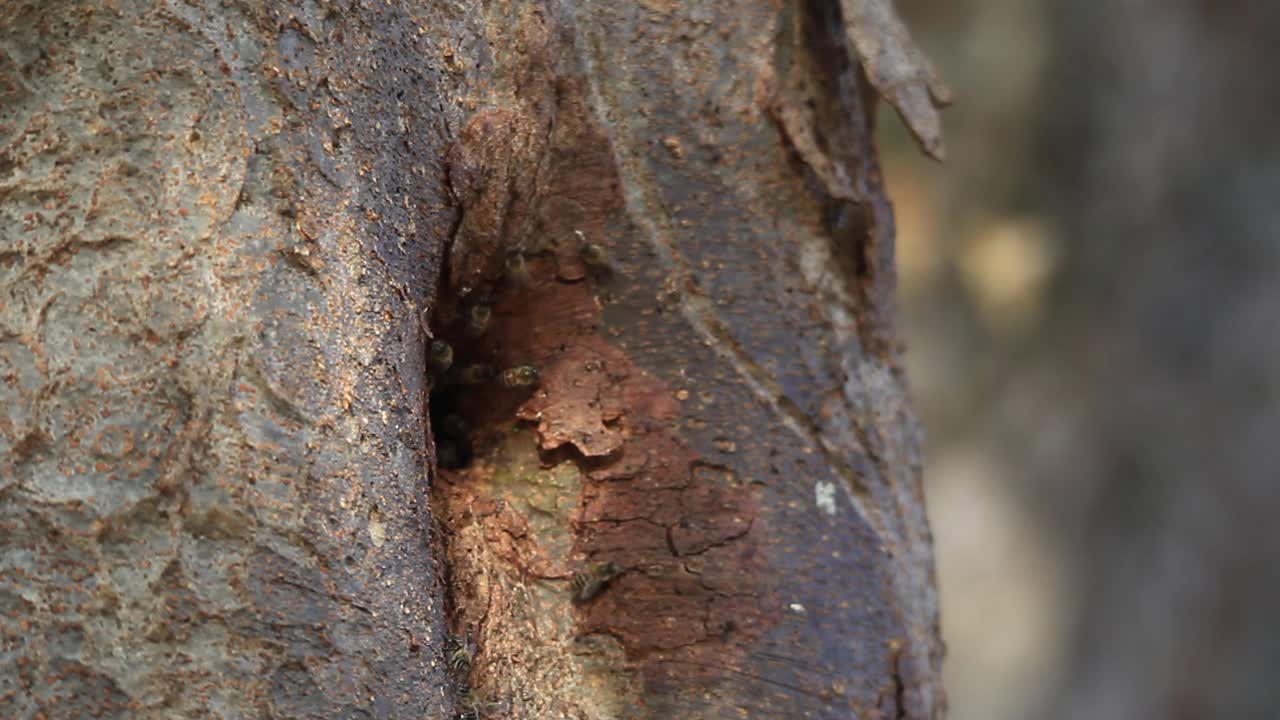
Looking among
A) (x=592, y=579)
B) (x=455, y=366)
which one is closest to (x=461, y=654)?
(x=592, y=579)

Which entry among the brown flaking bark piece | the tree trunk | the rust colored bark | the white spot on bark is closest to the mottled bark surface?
the tree trunk

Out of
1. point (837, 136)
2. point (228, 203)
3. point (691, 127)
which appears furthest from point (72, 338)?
point (837, 136)

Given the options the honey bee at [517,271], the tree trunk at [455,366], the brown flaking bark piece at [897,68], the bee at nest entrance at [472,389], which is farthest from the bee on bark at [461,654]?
the brown flaking bark piece at [897,68]

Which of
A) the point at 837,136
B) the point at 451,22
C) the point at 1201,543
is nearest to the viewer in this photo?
the point at 451,22

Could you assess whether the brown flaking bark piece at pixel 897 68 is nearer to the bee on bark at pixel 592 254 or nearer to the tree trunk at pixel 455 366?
the tree trunk at pixel 455 366

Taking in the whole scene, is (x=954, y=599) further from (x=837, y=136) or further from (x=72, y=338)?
(x=72, y=338)

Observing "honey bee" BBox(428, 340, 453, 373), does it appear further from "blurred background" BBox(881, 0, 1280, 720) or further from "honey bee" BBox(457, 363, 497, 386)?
"blurred background" BBox(881, 0, 1280, 720)
